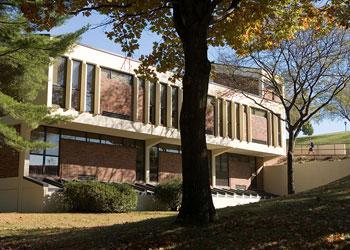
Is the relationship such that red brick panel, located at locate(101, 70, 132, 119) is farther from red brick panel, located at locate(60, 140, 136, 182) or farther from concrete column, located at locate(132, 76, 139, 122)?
red brick panel, located at locate(60, 140, 136, 182)

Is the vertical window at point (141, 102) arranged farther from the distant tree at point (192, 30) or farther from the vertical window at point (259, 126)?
the distant tree at point (192, 30)

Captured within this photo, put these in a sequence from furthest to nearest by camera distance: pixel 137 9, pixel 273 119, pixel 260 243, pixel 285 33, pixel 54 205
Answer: pixel 273 119, pixel 54 205, pixel 285 33, pixel 137 9, pixel 260 243

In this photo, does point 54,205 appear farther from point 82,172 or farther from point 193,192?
point 193,192

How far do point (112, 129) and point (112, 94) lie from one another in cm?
194

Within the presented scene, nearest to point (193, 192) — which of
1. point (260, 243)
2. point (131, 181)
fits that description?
point (260, 243)

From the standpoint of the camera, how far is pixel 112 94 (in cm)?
2891

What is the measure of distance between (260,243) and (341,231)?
4.84 ft

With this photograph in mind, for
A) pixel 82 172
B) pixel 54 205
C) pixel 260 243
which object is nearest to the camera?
pixel 260 243

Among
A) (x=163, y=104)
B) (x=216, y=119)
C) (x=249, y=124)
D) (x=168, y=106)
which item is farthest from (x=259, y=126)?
(x=163, y=104)

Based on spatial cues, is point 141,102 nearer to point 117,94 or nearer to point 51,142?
point 117,94

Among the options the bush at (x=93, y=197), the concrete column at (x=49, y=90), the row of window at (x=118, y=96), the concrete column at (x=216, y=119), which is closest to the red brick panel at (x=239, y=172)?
the row of window at (x=118, y=96)

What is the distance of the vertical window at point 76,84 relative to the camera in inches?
1055

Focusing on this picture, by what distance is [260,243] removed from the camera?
27.3 ft

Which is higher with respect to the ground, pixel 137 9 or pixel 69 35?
pixel 69 35
